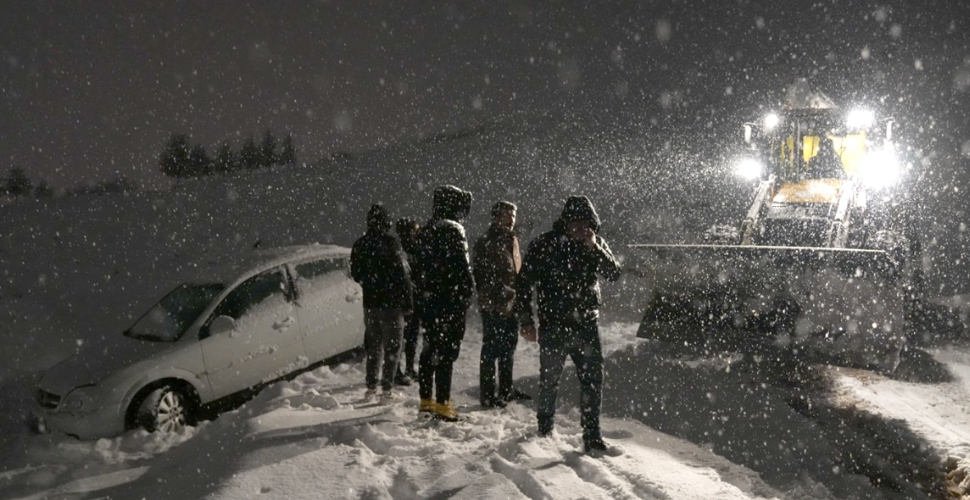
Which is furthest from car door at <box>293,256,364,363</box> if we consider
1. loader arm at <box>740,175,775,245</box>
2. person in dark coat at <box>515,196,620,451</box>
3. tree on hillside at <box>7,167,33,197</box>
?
tree on hillside at <box>7,167,33,197</box>

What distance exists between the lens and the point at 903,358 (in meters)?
7.34

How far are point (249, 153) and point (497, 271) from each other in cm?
5692

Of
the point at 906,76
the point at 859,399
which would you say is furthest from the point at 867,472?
the point at 906,76

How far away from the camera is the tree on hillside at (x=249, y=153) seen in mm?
55812

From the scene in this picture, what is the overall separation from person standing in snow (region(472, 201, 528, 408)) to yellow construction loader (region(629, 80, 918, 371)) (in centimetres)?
335

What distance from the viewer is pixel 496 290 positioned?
15.9ft

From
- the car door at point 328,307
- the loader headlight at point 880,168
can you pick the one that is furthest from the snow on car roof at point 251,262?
the loader headlight at point 880,168

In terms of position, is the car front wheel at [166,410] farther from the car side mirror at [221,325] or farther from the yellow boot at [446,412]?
the yellow boot at [446,412]

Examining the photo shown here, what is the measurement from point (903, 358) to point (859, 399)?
214cm

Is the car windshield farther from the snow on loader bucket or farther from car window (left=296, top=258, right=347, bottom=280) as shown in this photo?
the snow on loader bucket

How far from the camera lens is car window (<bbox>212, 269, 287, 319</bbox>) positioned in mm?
5953

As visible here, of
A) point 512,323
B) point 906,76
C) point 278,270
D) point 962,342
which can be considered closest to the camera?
point 512,323

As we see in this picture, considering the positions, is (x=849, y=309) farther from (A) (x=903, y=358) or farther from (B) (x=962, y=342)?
(B) (x=962, y=342)

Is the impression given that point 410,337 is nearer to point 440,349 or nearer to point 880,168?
point 440,349
